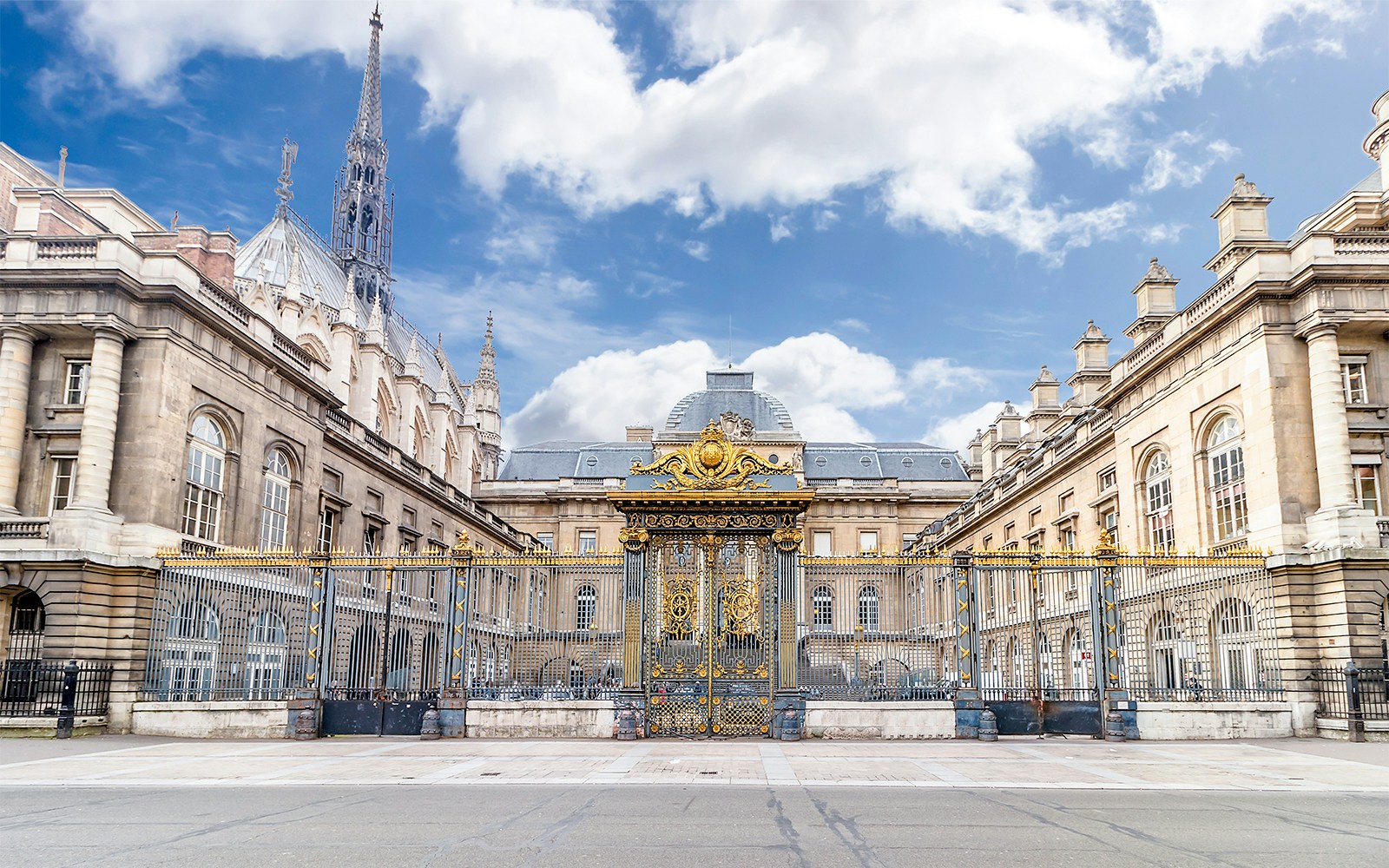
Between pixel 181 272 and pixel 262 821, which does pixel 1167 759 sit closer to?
pixel 262 821

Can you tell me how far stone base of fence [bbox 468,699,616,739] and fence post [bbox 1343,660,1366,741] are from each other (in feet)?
44.8

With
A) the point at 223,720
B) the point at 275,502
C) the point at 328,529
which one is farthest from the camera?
the point at 328,529

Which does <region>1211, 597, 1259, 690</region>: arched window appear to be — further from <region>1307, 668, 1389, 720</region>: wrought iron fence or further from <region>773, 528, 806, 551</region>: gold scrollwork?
<region>773, 528, 806, 551</region>: gold scrollwork

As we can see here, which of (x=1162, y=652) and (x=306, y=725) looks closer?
(x=306, y=725)

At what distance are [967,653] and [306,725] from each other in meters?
12.2

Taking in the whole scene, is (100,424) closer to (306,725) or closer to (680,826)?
(306,725)

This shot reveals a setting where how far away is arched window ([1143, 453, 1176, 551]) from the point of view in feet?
94.4

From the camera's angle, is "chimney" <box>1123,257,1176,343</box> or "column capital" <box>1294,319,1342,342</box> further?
"chimney" <box>1123,257,1176,343</box>

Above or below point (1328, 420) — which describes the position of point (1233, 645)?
below

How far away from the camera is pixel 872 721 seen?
61.1 ft

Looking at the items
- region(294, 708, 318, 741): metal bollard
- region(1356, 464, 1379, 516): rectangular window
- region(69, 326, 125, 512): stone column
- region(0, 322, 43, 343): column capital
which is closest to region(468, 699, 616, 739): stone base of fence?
region(294, 708, 318, 741): metal bollard

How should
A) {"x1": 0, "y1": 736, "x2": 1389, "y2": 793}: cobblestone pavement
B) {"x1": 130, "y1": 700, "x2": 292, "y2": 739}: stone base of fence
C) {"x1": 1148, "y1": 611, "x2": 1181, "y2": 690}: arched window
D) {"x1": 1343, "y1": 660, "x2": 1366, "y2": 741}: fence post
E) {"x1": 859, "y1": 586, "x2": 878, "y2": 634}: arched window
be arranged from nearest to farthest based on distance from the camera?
1. {"x1": 0, "y1": 736, "x2": 1389, "y2": 793}: cobblestone pavement
2. {"x1": 130, "y1": 700, "x2": 292, "y2": 739}: stone base of fence
3. {"x1": 1343, "y1": 660, "x2": 1366, "y2": 741}: fence post
4. {"x1": 859, "y1": 586, "x2": 878, "y2": 634}: arched window
5. {"x1": 1148, "y1": 611, "x2": 1181, "y2": 690}: arched window

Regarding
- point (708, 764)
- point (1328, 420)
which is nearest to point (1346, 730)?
point (1328, 420)

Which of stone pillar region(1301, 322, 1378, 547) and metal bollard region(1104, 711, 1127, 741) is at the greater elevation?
stone pillar region(1301, 322, 1378, 547)
